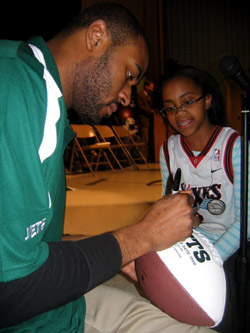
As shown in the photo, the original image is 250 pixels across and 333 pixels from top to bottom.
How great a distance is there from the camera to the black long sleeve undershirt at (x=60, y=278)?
494 mm

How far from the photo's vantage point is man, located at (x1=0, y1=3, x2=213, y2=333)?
48 centimetres

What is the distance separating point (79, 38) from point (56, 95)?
0.40 m

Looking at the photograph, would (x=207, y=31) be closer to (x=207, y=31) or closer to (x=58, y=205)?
(x=207, y=31)

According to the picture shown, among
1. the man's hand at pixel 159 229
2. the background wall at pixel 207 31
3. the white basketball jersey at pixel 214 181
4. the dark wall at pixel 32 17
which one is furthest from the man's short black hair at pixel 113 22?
the background wall at pixel 207 31

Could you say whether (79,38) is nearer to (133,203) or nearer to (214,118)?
(214,118)

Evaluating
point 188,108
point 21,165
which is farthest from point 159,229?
point 188,108

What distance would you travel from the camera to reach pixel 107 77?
90 centimetres

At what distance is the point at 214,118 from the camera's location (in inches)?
59.7

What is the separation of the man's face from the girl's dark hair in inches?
22.1

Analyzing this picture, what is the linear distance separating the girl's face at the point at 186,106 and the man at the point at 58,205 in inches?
21.1

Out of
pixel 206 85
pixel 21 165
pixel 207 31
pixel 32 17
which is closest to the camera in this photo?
pixel 21 165

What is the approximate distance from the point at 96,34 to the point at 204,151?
0.78 metres

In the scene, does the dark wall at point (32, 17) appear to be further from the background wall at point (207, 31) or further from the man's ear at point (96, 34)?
the man's ear at point (96, 34)

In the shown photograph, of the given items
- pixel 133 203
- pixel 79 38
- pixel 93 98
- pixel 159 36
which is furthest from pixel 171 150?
pixel 159 36
